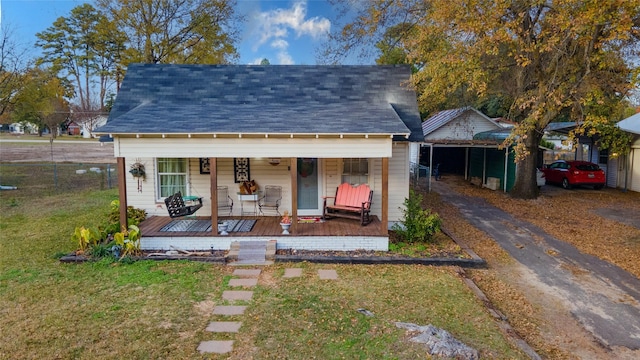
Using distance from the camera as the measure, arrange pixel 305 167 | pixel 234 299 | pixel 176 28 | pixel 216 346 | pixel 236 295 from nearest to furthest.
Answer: pixel 216 346
pixel 234 299
pixel 236 295
pixel 305 167
pixel 176 28

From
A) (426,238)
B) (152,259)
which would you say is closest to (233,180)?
(152,259)

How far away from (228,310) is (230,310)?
0.10ft

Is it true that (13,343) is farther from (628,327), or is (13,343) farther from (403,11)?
(403,11)

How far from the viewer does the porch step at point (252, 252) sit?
317 inches

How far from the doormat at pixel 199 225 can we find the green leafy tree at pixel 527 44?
6.46m

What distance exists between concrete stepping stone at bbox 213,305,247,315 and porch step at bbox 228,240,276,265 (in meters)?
2.13

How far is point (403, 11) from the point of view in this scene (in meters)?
14.0

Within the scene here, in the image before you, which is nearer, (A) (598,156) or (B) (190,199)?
(B) (190,199)

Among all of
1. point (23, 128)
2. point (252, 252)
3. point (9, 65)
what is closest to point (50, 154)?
point (9, 65)

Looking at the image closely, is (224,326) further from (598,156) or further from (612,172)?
(598,156)

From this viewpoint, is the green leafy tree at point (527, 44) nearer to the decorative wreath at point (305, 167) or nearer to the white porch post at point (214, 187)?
the decorative wreath at point (305, 167)

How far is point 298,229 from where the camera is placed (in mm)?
9141

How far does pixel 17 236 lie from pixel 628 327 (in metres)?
13.2

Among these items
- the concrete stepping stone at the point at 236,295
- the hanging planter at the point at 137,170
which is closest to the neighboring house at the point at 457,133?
the hanging planter at the point at 137,170
